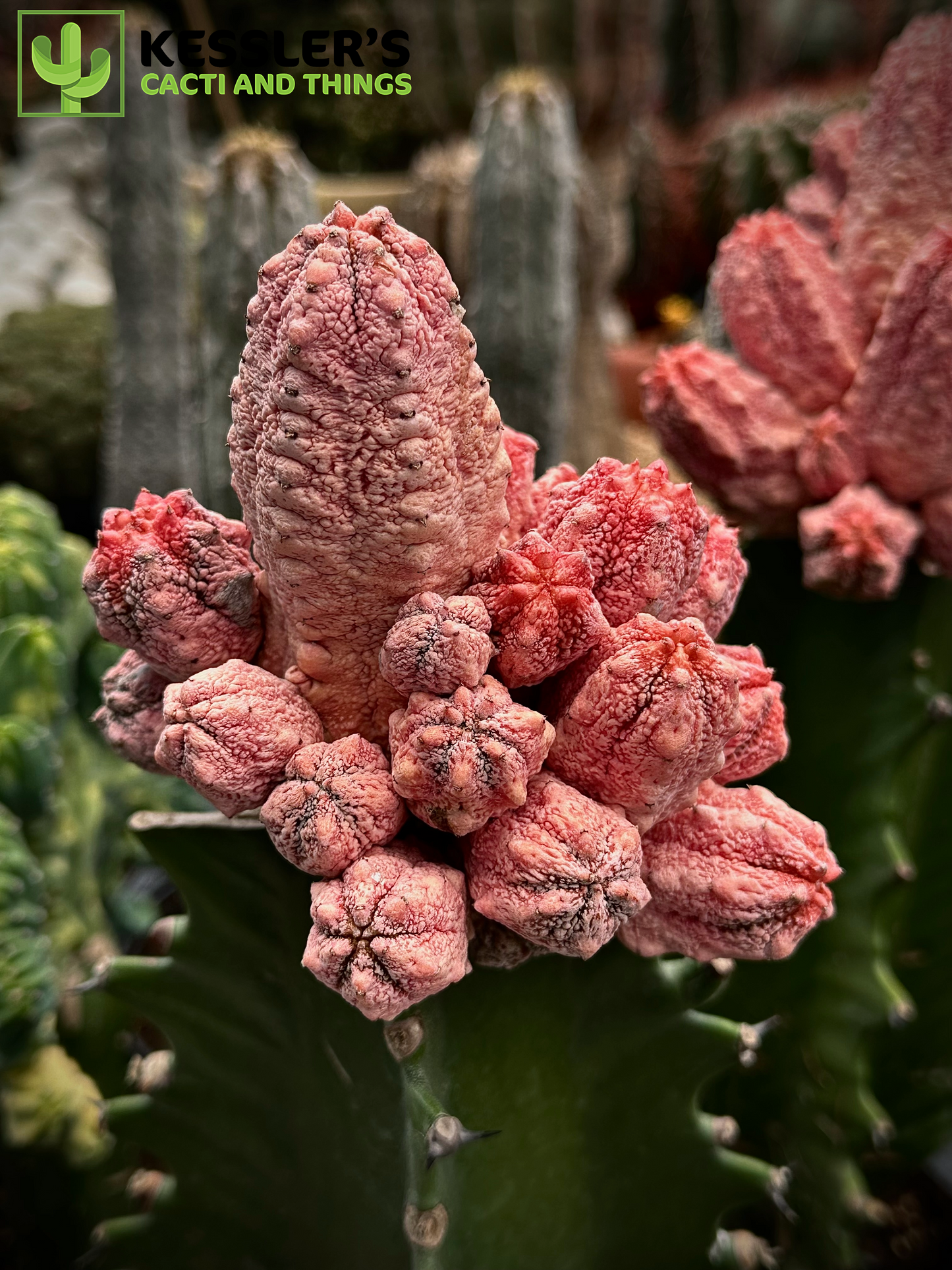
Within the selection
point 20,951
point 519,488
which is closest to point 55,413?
point 20,951

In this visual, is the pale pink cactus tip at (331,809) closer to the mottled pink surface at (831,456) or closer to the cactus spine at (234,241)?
the mottled pink surface at (831,456)

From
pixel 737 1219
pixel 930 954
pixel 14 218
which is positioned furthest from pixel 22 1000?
pixel 14 218

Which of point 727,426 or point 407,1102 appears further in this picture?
point 727,426

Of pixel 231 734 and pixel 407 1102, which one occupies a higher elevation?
pixel 231 734

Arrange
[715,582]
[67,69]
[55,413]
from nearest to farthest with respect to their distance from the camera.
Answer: [715,582], [67,69], [55,413]

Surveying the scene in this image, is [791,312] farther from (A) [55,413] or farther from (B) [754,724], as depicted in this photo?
(A) [55,413]
